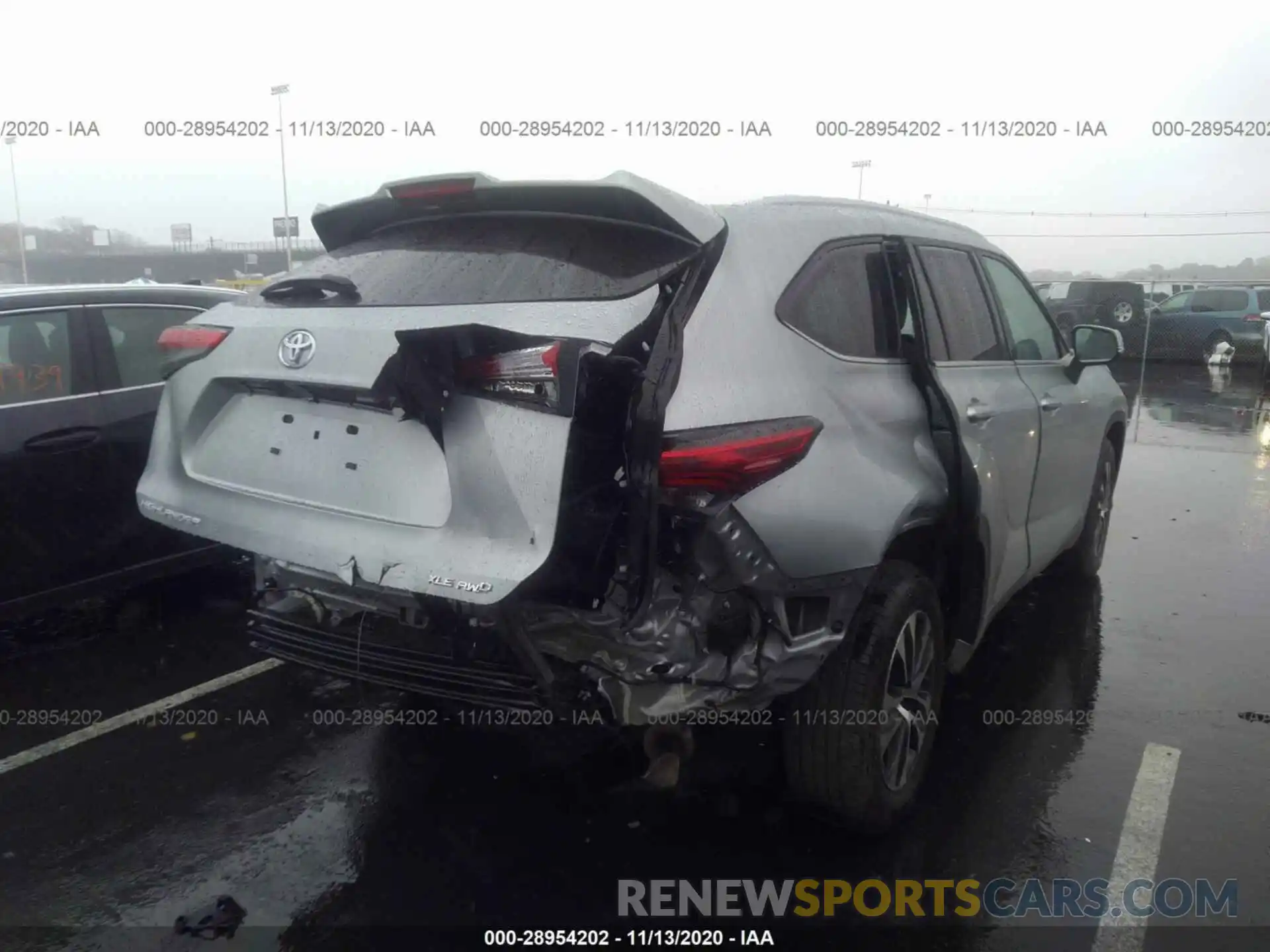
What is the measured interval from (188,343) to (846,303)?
209 centimetres

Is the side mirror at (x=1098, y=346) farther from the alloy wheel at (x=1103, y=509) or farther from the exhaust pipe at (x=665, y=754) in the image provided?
the exhaust pipe at (x=665, y=754)

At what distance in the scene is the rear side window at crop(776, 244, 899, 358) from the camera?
2.85m

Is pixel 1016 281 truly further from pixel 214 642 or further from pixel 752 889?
pixel 214 642

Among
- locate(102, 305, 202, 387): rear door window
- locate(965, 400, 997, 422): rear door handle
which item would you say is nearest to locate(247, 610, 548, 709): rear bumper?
locate(965, 400, 997, 422): rear door handle

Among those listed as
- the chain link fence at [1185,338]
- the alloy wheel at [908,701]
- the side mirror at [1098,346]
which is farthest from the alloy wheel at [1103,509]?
the chain link fence at [1185,338]

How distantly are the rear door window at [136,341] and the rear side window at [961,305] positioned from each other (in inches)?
136

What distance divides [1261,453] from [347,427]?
1008 cm

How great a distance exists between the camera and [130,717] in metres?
3.96

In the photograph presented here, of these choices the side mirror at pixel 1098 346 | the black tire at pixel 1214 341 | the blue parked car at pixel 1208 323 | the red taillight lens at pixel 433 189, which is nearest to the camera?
the red taillight lens at pixel 433 189

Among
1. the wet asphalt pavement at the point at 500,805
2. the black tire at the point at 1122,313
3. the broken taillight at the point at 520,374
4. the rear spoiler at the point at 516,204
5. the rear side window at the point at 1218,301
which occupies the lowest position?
the wet asphalt pavement at the point at 500,805

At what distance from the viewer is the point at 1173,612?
17.3 feet

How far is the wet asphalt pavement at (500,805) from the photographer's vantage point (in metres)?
2.79

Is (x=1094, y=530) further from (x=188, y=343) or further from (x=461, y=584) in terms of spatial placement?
(x=188, y=343)

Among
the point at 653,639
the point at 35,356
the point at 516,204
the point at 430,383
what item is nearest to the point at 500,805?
the point at 653,639
